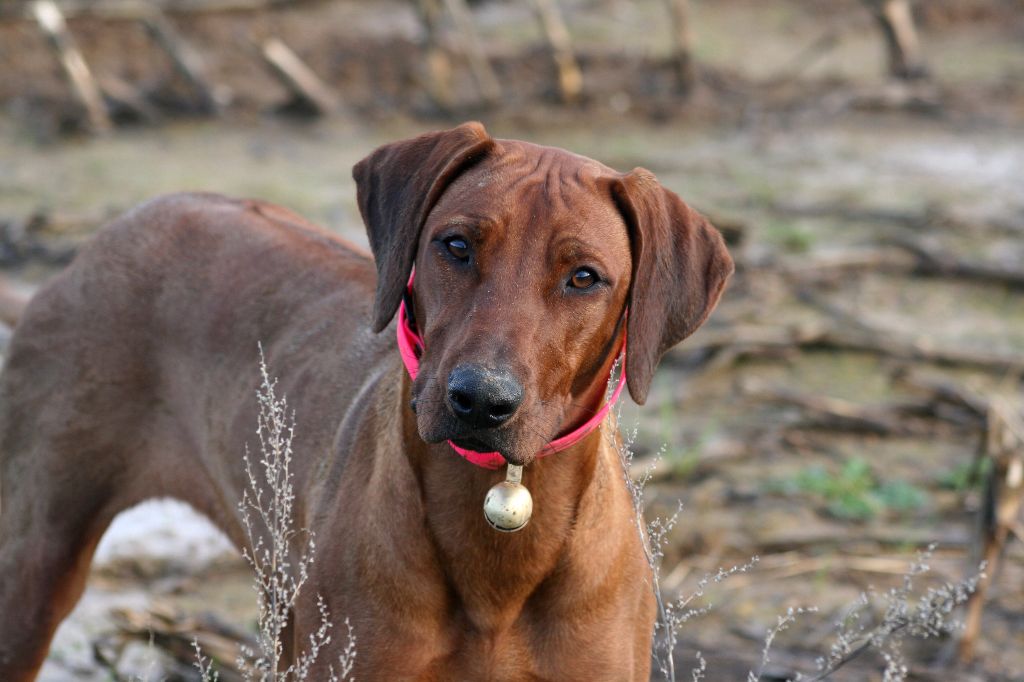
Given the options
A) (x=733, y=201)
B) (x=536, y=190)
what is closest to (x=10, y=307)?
(x=536, y=190)

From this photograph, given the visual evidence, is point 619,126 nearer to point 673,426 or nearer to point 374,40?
point 374,40

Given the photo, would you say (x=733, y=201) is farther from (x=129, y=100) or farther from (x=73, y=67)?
(x=73, y=67)

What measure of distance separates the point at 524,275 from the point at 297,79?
8.62 metres

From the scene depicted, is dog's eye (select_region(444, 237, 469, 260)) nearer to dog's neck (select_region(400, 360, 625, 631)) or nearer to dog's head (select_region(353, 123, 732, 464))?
dog's head (select_region(353, 123, 732, 464))

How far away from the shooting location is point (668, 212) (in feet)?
10.6

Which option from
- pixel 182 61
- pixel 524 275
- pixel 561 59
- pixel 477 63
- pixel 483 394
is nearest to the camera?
pixel 483 394

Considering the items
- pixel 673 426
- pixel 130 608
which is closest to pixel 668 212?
pixel 130 608

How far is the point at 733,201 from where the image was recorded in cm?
969

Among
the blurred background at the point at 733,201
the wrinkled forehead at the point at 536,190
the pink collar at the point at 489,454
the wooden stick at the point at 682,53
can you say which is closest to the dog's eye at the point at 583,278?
the wrinkled forehead at the point at 536,190

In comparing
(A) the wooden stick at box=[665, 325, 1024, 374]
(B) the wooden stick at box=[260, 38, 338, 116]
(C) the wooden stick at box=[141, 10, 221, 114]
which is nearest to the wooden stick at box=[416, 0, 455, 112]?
(B) the wooden stick at box=[260, 38, 338, 116]

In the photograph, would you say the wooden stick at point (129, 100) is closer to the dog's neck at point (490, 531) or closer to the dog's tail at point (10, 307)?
the dog's tail at point (10, 307)

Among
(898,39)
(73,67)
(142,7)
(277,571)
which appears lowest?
(898,39)

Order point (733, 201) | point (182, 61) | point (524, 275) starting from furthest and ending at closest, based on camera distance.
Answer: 1. point (182, 61)
2. point (733, 201)
3. point (524, 275)

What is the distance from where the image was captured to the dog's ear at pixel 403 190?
3.25 m
